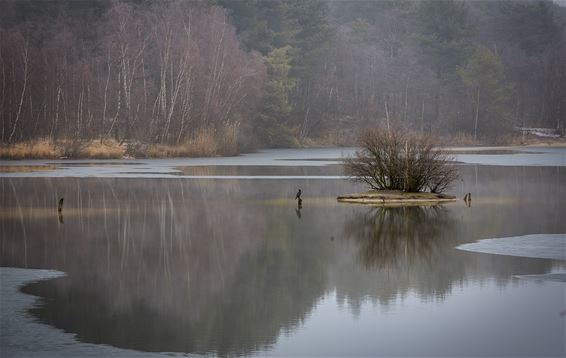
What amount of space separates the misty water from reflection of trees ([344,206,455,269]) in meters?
0.04

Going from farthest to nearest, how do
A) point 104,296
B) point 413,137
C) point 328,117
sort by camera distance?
point 328,117 → point 413,137 → point 104,296

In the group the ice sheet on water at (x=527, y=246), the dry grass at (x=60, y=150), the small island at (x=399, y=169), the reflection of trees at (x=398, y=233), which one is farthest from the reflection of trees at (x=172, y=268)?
the dry grass at (x=60, y=150)

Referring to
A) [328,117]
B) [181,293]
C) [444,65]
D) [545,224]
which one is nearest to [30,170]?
[545,224]

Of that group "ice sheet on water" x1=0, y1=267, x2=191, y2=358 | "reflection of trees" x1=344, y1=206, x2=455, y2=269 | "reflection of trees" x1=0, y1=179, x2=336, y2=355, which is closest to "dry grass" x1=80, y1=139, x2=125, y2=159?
"reflection of trees" x1=0, y1=179, x2=336, y2=355

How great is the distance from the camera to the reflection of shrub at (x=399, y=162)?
28062 mm

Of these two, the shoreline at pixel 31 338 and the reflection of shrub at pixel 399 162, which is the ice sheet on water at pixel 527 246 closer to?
the reflection of shrub at pixel 399 162

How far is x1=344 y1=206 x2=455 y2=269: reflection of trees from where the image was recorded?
17672 millimetres

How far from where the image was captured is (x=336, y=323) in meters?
12.3

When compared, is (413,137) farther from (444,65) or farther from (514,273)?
(444,65)

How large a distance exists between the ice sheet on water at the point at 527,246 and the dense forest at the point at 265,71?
3693 centimetres

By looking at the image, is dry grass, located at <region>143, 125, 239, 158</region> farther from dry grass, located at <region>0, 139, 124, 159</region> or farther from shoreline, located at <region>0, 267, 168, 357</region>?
shoreline, located at <region>0, 267, 168, 357</region>

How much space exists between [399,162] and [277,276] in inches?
520

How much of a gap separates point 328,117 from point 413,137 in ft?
196

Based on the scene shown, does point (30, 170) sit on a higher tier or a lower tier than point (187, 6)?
lower
